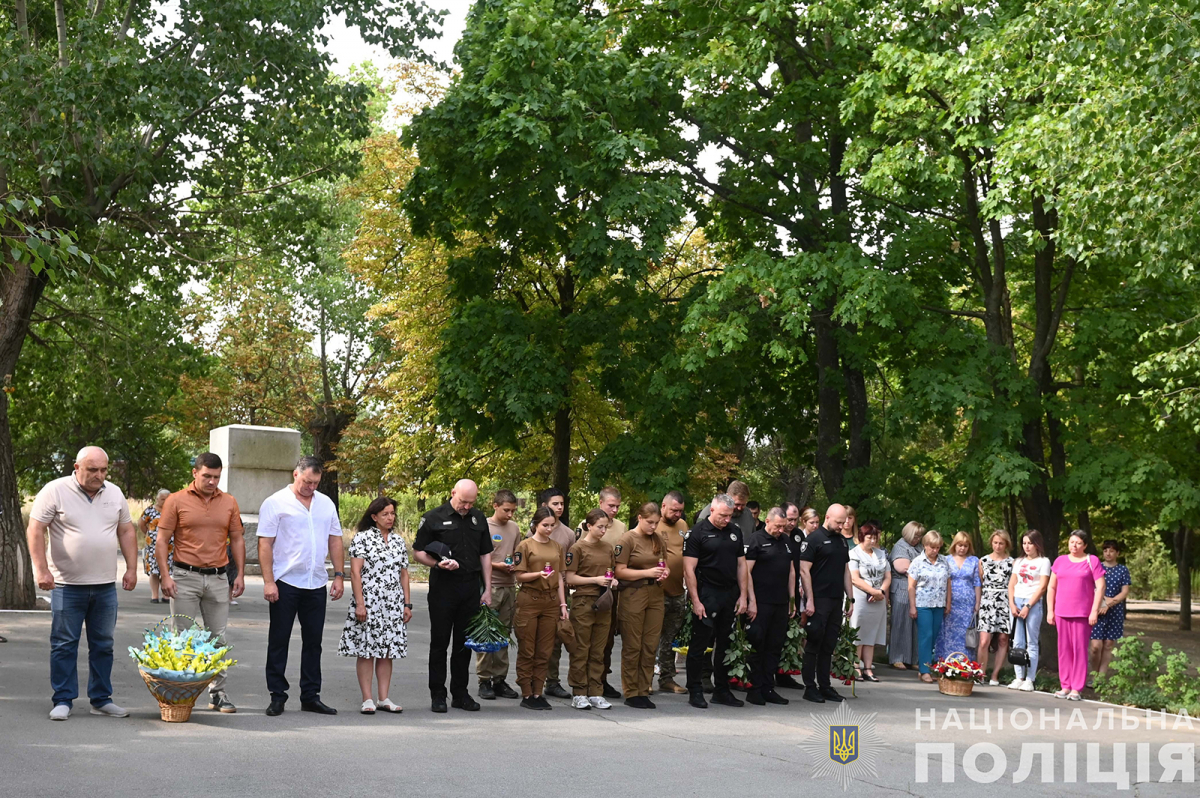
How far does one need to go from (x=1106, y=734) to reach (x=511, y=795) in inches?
250

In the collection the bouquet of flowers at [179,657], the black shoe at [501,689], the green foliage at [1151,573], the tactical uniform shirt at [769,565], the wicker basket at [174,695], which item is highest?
the tactical uniform shirt at [769,565]

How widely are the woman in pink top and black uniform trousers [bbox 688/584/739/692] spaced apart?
4598 mm

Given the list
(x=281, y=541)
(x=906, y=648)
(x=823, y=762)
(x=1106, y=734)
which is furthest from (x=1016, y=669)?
(x=281, y=541)

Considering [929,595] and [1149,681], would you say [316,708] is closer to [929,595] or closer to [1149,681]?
[929,595]

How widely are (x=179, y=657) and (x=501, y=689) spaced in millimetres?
3560

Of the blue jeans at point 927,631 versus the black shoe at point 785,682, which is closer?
the black shoe at point 785,682

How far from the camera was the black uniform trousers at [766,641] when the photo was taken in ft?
39.6

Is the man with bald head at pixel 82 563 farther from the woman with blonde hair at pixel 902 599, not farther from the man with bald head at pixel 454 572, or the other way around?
the woman with blonde hair at pixel 902 599

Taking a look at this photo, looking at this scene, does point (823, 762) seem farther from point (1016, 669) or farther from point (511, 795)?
point (1016, 669)

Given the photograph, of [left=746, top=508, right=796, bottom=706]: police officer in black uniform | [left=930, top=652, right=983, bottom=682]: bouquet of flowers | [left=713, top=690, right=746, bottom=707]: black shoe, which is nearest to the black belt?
[left=713, top=690, right=746, bottom=707]: black shoe

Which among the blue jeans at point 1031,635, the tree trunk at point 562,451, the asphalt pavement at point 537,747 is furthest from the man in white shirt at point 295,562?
the tree trunk at point 562,451

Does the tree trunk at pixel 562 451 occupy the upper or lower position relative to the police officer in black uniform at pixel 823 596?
upper

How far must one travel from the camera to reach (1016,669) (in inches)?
597

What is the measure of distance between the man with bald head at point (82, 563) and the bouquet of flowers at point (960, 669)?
828cm
